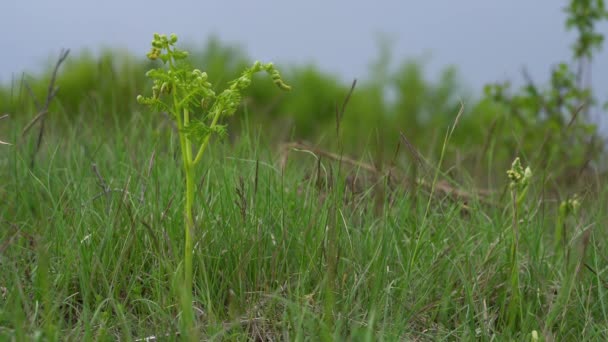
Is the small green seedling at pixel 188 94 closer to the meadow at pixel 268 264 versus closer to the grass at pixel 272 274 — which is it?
the meadow at pixel 268 264

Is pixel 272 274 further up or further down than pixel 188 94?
further down

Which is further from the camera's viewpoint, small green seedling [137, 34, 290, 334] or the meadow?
the meadow

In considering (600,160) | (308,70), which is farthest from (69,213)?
(308,70)

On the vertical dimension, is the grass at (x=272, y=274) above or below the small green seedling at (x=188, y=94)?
below

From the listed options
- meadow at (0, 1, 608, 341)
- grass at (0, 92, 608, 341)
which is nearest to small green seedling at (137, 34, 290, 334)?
meadow at (0, 1, 608, 341)

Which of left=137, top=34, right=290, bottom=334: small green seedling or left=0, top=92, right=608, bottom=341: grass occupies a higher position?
left=137, top=34, right=290, bottom=334: small green seedling

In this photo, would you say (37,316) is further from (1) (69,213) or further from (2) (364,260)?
(2) (364,260)

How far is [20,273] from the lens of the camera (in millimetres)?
2857

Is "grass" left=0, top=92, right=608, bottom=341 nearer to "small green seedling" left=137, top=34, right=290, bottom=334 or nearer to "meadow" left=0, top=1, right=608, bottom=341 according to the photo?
"meadow" left=0, top=1, right=608, bottom=341

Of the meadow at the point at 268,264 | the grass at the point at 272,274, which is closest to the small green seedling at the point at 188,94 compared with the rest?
the meadow at the point at 268,264

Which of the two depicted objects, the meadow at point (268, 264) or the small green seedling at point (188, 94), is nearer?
the small green seedling at point (188, 94)

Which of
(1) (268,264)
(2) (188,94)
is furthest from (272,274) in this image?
(2) (188,94)

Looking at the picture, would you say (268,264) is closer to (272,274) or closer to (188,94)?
(272,274)

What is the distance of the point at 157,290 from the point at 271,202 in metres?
0.69
